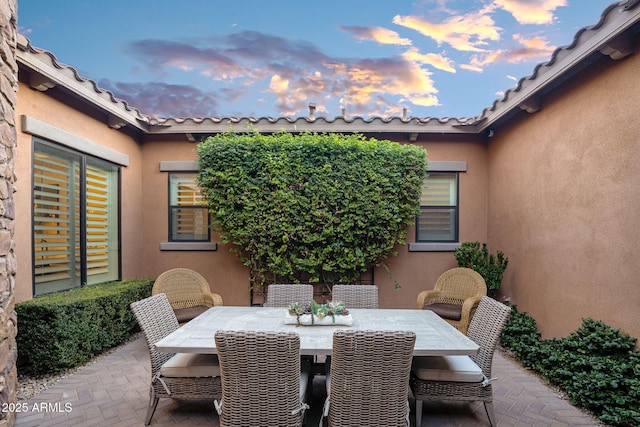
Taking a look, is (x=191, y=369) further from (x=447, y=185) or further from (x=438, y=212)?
(x=447, y=185)

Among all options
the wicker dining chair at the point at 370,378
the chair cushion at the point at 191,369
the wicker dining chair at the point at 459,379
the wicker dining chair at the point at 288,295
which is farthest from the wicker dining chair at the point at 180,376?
the wicker dining chair at the point at 459,379

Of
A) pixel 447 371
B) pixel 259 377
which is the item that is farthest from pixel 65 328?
pixel 447 371

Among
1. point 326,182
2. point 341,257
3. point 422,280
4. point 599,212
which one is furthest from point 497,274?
point 326,182

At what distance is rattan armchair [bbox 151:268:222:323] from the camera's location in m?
5.01

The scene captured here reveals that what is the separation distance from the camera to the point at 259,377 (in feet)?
7.13

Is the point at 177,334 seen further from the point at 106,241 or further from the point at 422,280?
the point at 422,280

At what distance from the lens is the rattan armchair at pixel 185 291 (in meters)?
5.01

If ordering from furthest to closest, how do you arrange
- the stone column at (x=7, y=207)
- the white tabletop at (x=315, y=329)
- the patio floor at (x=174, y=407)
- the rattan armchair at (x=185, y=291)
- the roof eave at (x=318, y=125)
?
Result: 1. the roof eave at (x=318, y=125)
2. the rattan armchair at (x=185, y=291)
3. the patio floor at (x=174, y=407)
4. the stone column at (x=7, y=207)
5. the white tabletop at (x=315, y=329)

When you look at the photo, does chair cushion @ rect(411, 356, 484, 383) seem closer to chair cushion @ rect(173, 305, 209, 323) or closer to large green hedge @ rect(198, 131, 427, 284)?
large green hedge @ rect(198, 131, 427, 284)

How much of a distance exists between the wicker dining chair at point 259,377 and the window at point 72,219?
11.4ft

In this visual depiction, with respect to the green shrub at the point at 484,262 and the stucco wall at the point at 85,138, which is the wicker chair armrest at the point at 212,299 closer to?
the stucco wall at the point at 85,138

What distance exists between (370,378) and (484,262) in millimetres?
4368

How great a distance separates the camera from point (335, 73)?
28.8 feet

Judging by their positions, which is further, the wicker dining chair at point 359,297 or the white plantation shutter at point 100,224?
the white plantation shutter at point 100,224
